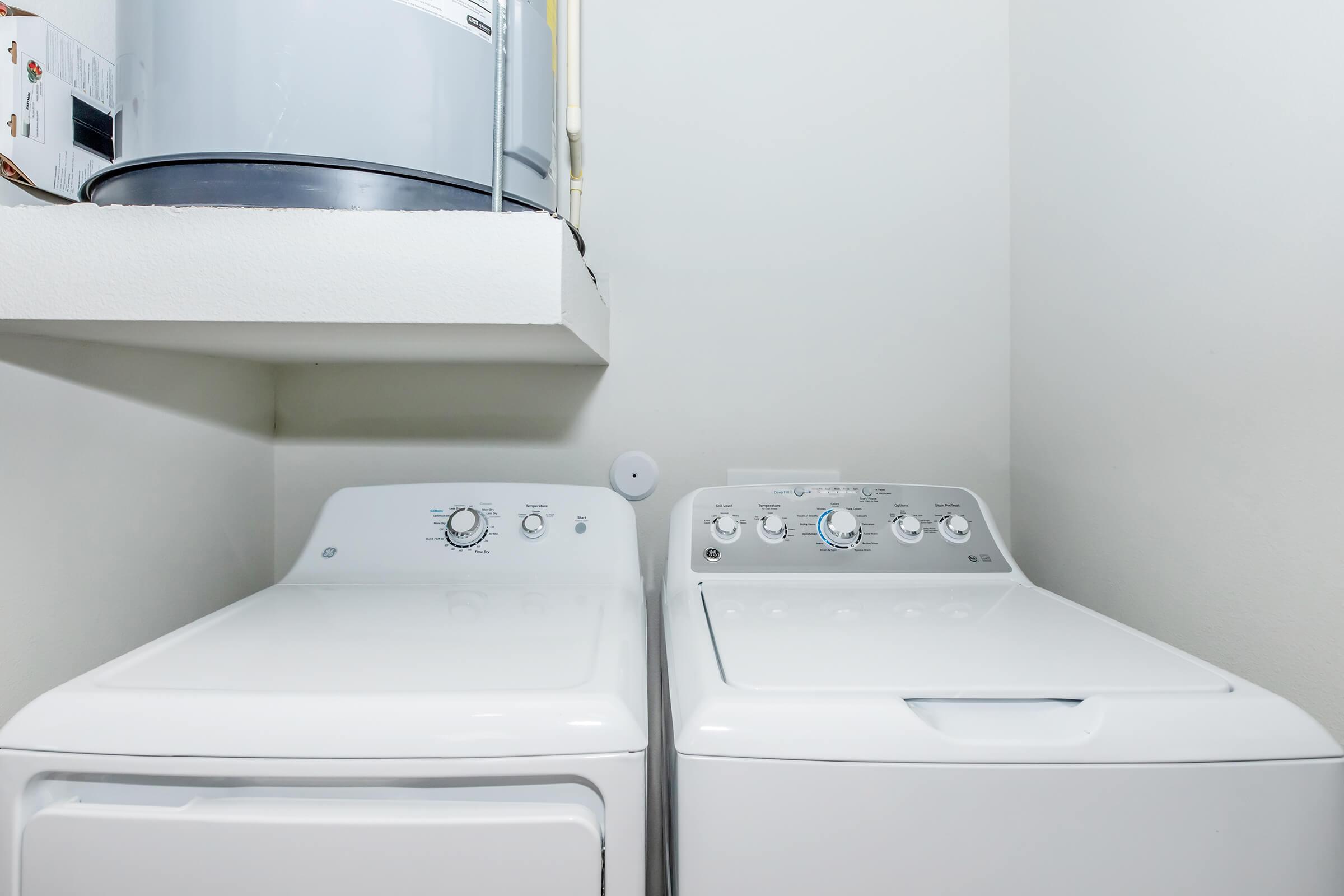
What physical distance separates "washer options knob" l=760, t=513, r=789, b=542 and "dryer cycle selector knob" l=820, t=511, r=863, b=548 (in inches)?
2.2

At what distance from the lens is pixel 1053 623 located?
793 mm

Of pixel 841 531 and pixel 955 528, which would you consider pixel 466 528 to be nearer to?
pixel 841 531

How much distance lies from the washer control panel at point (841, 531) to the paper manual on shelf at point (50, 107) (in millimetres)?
893

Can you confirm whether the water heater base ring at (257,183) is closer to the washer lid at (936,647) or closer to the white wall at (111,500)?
the white wall at (111,500)

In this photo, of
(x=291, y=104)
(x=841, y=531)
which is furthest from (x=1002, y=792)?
(x=291, y=104)

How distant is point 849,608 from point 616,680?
34cm

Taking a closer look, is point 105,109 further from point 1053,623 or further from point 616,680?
point 1053,623

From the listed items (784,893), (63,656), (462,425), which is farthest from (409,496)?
(784,893)

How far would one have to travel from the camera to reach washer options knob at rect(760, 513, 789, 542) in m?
1.03

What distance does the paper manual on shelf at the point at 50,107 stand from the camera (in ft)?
2.58

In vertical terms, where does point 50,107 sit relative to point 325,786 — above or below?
above

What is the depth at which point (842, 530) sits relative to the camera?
103 cm

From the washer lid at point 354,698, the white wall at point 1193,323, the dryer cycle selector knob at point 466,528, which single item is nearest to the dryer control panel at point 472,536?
the dryer cycle selector knob at point 466,528

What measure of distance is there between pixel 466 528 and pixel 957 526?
721 mm
